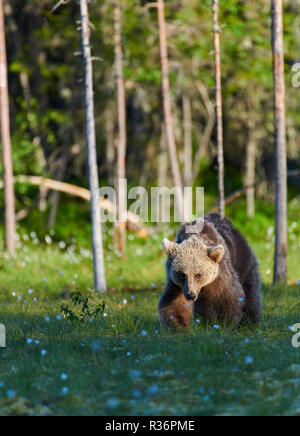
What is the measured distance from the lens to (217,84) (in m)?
16.4

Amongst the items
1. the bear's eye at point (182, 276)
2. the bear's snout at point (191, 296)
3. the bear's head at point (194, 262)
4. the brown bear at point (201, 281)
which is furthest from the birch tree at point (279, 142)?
the bear's snout at point (191, 296)

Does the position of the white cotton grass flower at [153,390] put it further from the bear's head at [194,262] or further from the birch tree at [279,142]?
the birch tree at [279,142]

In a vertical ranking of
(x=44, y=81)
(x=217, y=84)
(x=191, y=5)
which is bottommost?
(x=217, y=84)

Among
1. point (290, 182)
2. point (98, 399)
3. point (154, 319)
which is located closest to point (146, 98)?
point (290, 182)

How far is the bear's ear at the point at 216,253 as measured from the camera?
8.76 metres

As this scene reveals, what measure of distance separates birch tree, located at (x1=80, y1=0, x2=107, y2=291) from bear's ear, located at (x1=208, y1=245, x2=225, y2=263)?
5538 millimetres

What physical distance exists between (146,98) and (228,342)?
649 inches

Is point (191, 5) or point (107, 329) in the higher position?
point (191, 5)

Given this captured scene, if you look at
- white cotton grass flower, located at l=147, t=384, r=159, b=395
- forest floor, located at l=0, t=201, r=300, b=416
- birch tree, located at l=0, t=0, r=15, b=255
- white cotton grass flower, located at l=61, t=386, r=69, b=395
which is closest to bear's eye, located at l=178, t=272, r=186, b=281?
forest floor, located at l=0, t=201, r=300, b=416

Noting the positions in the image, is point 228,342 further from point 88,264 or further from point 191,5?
point 191,5

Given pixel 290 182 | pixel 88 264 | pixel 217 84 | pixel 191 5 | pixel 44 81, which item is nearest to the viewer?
pixel 217 84

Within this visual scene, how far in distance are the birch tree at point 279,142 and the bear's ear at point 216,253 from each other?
19.9 feet

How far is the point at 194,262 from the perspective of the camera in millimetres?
8750

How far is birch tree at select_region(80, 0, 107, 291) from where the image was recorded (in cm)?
1379
